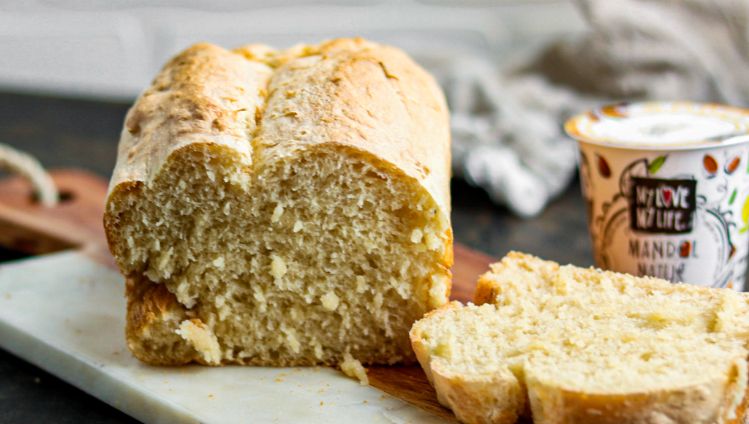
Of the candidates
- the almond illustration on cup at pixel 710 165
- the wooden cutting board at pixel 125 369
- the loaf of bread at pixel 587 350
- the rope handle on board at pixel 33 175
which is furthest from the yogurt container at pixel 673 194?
the rope handle on board at pixel 33 175

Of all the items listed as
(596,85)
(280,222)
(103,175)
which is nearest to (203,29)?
(103,175)

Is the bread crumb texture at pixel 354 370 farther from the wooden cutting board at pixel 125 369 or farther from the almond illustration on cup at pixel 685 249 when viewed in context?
the almond illustration on cup at pixel 685 249

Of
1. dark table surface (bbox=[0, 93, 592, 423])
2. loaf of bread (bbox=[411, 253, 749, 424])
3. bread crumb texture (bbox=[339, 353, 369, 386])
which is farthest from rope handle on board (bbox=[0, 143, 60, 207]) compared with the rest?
loaf of bread (bbox=[411, 253, 749, 424])

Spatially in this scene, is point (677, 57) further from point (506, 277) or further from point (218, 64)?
point (218, 64)

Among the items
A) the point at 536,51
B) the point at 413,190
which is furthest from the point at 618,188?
the point at 536,51

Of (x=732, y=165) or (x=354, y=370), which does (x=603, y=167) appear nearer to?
(x=732, y=165)

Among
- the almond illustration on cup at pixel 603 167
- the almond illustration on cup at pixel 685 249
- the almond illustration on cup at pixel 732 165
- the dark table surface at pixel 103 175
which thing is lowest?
the dark table surface at pixel 103 175
